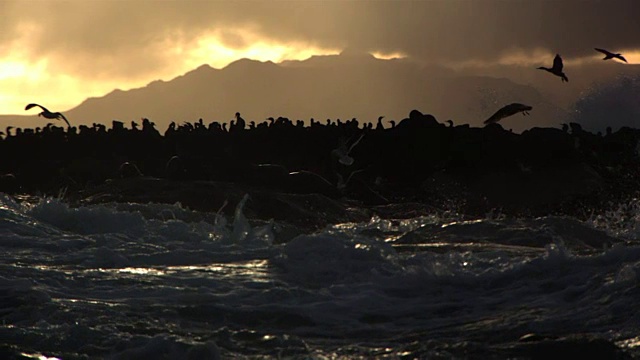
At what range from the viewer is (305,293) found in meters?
13.4

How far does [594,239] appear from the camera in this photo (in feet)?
61.7

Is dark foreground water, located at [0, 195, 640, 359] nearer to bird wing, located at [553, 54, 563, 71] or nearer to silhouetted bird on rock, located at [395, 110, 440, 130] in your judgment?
bird wing, located at [553, 54, 563, 71]

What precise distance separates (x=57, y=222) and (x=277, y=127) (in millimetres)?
13666

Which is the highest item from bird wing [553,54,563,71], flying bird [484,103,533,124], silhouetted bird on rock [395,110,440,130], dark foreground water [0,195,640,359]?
bird wing [553,54,563,71]

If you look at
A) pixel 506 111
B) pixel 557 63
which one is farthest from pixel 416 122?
pixel 506 111

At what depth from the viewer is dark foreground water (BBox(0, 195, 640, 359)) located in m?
10.9

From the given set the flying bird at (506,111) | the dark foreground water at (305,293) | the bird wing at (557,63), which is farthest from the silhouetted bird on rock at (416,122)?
the dark foreground water at (305,293)

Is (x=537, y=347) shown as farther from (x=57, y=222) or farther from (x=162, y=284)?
(x=57, y=222)

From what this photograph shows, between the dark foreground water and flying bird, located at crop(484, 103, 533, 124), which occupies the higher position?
flying bird, located at crop(484, 103, 533, 124)

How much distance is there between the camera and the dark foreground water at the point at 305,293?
10.9m

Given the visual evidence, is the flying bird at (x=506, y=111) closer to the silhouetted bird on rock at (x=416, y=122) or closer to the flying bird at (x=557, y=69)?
the flying bird at (x=557, y=69)

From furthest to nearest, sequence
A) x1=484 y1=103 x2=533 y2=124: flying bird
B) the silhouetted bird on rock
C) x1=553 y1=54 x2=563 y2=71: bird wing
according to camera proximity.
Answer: the silhouetted bird on rock
x1=553 y1=54 x2=563 y2=71: bird wing
x1=484 y1=103 x2=533 y2=124: flying bird

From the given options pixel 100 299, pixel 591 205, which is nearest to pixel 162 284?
pixel 100 299

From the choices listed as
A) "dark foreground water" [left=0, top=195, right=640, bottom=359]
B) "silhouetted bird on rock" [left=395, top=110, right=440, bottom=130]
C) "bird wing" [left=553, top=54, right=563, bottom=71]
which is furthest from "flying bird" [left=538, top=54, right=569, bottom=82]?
"silhouetted bird on rock" [left=395, top=110, right=440, bottom=130]
